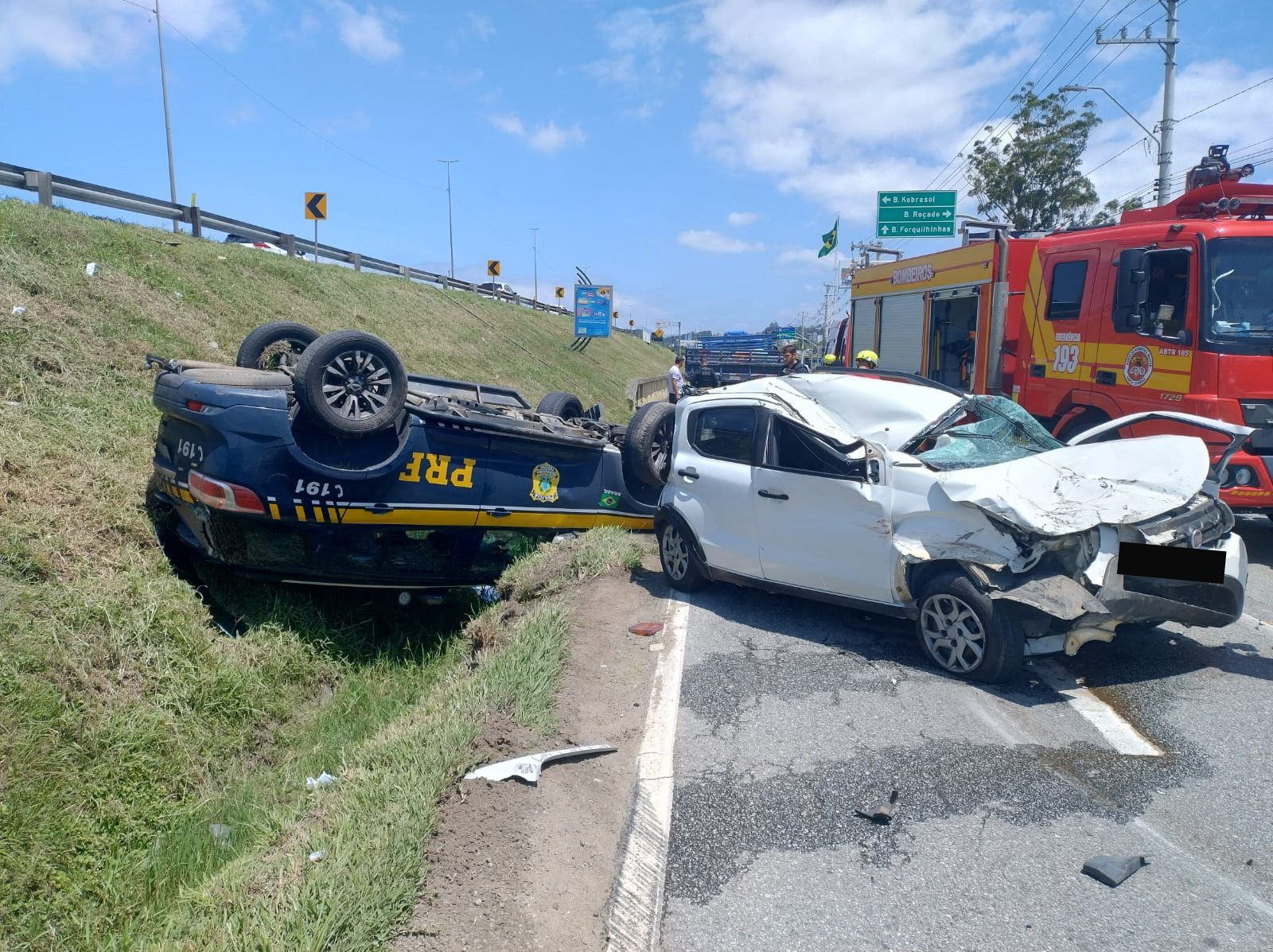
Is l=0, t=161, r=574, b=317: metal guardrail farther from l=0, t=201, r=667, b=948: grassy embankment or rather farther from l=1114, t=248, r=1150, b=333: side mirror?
l=1114, t=248, r=1150, b=333: side mirror

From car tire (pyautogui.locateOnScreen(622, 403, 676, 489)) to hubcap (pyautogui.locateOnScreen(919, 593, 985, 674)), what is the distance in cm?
324

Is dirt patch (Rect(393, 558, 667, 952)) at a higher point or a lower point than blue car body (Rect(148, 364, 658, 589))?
lower

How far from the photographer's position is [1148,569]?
490 cm

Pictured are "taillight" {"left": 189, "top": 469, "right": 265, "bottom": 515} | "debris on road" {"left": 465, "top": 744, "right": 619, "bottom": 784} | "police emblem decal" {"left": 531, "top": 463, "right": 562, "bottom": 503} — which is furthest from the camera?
"police emblem decal" {"left": 531, "top": 463, "right": 562, "bottom": 503}

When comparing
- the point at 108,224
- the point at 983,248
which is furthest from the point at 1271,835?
the point at 108,224

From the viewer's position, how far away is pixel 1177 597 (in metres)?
4.98

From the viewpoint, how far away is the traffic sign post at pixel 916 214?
29.6 meters

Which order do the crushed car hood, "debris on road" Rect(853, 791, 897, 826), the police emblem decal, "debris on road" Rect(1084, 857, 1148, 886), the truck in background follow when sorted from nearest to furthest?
"debris on road" Rect(1084, 857, 1148, 886) < "debris on road" Rect(853, 791, 897, 826) < the crushed car hood < the police emblem decal < the truck in background

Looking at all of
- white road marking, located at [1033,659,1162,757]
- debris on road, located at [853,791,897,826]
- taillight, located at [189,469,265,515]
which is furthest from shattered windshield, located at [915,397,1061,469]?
taillight, located at [189,469,265,515]

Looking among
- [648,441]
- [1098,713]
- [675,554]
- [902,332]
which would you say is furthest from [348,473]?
[902,332]

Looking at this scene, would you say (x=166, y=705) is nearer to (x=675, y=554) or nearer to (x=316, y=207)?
(x=675, y=554)

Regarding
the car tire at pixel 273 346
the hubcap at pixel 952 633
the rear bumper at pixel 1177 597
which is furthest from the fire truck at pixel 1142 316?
the car tire at pixel 273 346

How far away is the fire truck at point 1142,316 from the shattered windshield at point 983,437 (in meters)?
1.68

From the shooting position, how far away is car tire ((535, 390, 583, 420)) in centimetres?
934
